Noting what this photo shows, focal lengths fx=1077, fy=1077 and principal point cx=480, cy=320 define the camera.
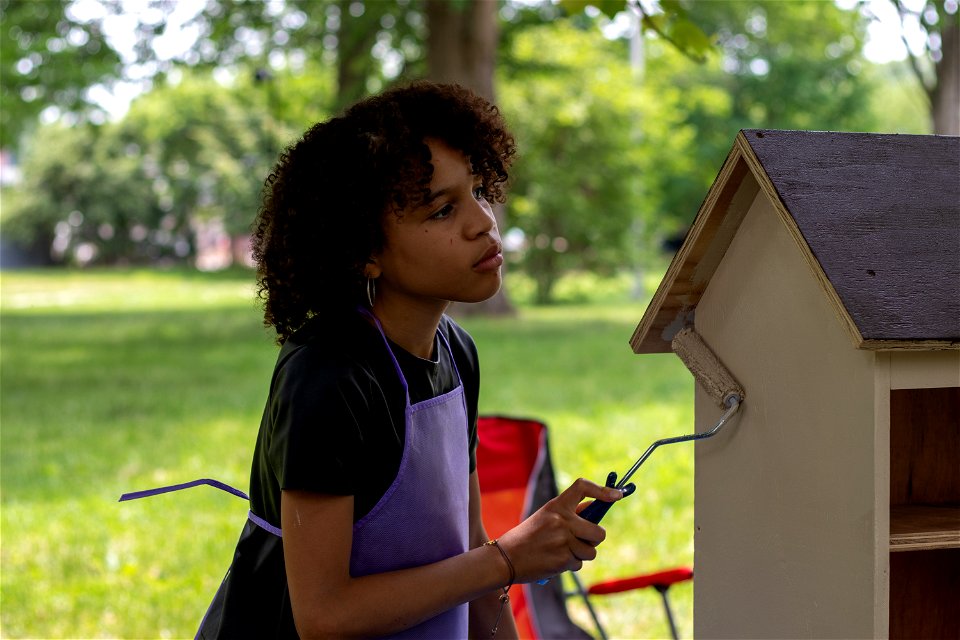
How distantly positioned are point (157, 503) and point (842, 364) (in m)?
4.23

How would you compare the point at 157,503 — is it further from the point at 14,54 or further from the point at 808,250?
the point at 14,54

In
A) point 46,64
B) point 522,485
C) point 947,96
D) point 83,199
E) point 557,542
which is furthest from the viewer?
point 83,199

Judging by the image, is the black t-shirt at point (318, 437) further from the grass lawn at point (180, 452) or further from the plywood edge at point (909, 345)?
the plywood edge at point (909, 345)

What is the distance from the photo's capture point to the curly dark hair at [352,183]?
1557 mm

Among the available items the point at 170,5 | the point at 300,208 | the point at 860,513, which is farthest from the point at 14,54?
the point at 860,513

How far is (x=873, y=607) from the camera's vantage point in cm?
137

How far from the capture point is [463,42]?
12109 mm

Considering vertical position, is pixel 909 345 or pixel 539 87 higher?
pixel 539 87

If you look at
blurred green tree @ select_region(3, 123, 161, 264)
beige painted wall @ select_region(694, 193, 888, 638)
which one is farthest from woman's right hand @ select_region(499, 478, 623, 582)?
blurred green tree @ select_region(3, 123, 161, 264)

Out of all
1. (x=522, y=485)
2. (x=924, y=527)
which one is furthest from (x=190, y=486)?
(x=522, y=485)

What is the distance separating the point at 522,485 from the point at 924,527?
5.27ft

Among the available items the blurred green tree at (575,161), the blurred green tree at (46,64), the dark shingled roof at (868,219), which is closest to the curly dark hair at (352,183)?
the dark shingled roof at (868,219)

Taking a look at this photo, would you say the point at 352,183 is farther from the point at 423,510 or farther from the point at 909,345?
the point at 909,345

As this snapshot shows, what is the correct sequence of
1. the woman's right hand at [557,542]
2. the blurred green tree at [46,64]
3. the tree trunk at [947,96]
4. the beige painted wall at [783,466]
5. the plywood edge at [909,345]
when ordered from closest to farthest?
the plywood edge at [909,345] < the beige painted wall at [783,466] < the woman's right hand at [557,542] < the tree trunk at [947,96] < the blurred green tree at [46,64]
